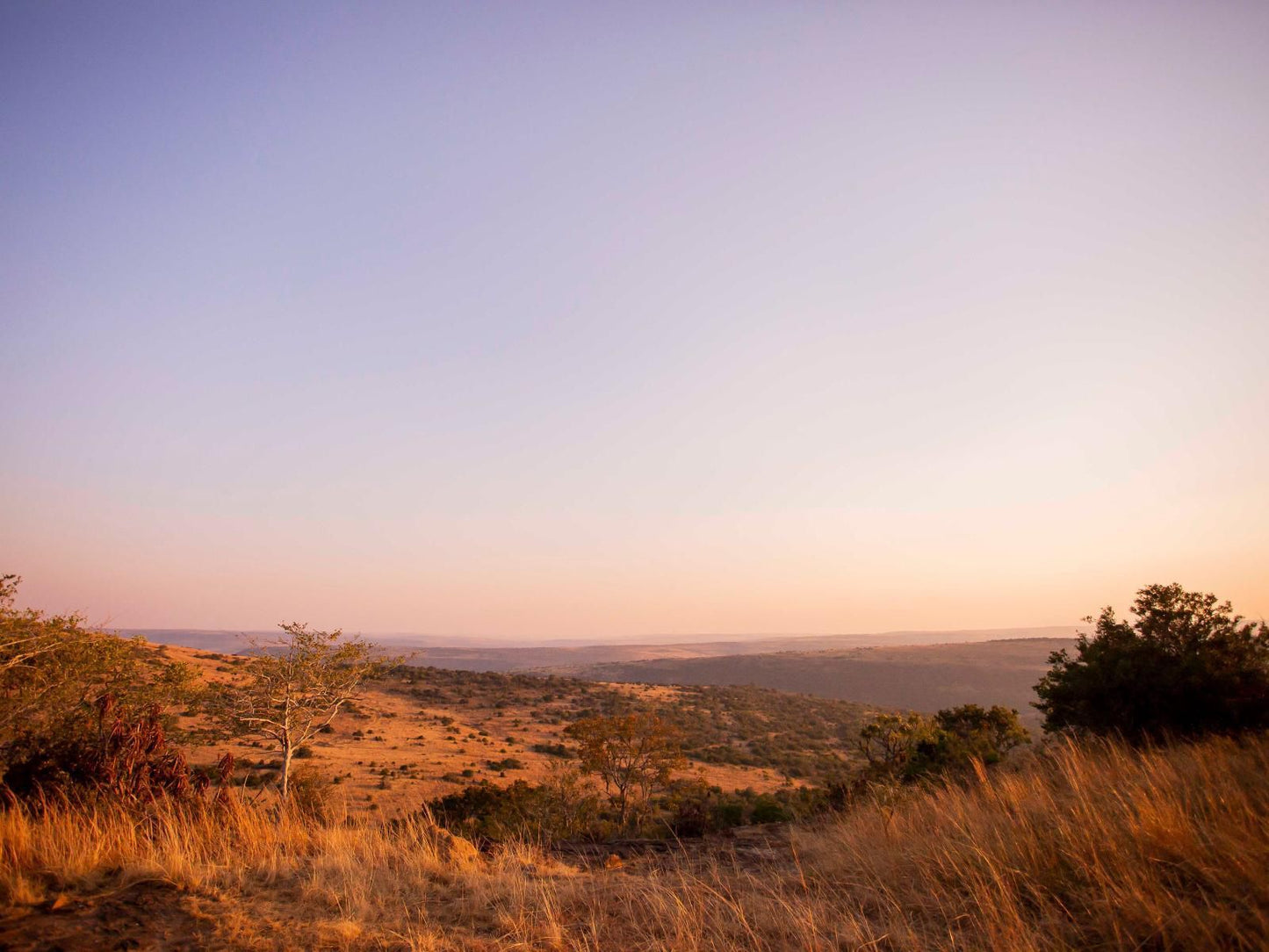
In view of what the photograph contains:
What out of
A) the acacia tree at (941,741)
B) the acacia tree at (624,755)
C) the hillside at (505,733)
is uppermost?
the acacia tree at (941,741)

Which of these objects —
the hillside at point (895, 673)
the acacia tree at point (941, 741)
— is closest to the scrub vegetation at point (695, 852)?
the acacia tree at point (941, 741)

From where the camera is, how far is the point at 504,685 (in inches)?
2303

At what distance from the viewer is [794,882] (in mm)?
6176

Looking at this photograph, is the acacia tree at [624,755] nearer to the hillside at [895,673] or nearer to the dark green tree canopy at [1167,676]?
the dark green tree canopy at [1167,676]

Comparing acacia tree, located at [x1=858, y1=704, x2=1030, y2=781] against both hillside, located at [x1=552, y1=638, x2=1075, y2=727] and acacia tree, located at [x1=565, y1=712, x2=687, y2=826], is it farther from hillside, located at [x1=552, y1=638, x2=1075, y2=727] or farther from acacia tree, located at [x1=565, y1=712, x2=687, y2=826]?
hillside, located at [x1=552, y1=638, x2=1075, y2=727]

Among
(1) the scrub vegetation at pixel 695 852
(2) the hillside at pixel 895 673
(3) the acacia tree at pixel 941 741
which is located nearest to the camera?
(1) the scrub vegetation at pixel 695 852

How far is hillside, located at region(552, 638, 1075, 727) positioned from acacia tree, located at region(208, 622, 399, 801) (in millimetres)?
67385

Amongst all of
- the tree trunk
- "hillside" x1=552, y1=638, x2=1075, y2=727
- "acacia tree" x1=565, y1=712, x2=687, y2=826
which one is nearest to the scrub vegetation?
the tree trunk

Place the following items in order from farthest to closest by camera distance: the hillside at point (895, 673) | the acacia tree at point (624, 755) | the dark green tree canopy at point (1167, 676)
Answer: the hillside at point (895, 673) → the acacia tree at point (624, 755) → the dark green tree canopy at point (1167, 676)

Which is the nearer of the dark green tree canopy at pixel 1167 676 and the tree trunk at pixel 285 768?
the dark green tree canopy at pixel 1167 676

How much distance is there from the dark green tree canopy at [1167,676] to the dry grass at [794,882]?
3989 mm

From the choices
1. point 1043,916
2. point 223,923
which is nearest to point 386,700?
point 223,923

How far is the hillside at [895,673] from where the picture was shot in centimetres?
7519

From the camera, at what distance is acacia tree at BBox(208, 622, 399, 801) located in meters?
14.7
